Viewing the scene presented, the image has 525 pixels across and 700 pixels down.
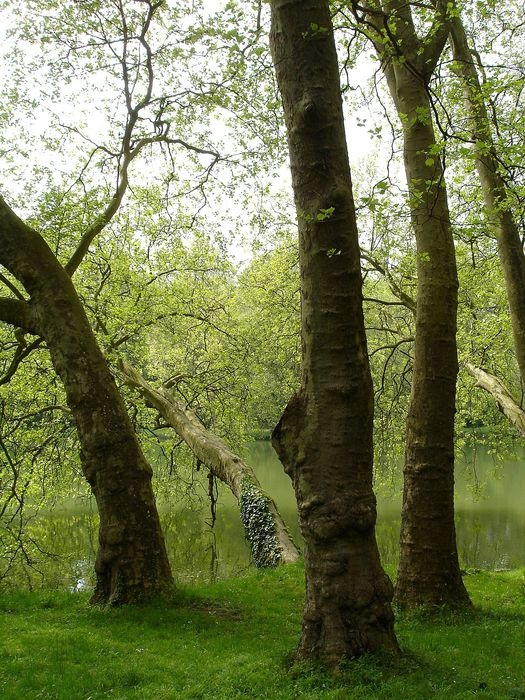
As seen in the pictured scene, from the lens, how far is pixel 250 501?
31.8 ft

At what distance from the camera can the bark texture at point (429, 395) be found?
618cm

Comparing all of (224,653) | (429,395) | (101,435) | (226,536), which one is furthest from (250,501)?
(226,536)

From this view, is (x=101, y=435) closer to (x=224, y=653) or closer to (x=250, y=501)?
(x=224, y=653)

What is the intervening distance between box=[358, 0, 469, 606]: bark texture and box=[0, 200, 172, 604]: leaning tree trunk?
2.91m

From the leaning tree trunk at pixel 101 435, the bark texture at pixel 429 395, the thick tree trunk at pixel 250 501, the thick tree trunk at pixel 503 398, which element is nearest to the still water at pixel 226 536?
the thick tree trunk at pixel 503 398

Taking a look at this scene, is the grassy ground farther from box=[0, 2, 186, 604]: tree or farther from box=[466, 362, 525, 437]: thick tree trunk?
box=[466, 362, 525, 437]: thick tree trunk

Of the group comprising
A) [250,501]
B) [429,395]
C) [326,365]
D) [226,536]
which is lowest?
[226,536]

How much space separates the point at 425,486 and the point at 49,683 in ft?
13.4

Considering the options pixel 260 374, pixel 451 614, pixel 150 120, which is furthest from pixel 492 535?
pixel 150 120

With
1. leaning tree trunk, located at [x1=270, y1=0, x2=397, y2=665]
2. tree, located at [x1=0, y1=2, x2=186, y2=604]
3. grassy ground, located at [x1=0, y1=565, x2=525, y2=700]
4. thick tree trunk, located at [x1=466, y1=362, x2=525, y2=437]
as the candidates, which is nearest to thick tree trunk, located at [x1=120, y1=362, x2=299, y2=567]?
grassy ground, located at [x1=0, y1=565, x2=525, y2=700]

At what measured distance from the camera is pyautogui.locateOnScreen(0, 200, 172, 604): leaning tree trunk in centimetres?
645

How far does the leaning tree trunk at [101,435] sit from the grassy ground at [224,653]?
1.29 ft

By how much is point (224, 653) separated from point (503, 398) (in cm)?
737

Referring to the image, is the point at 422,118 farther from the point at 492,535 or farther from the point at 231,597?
the point at 492,535
